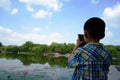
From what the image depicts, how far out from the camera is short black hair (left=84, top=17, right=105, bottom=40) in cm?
169

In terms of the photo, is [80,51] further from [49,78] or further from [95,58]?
[49,78]

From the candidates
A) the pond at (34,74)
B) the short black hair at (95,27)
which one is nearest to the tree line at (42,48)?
the pond at (34,74)

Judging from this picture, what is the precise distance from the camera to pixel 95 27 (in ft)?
5.55

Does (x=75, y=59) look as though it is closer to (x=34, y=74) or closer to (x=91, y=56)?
(x=91, y=56)

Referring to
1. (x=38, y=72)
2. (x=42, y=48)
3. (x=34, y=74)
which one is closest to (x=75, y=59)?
(x=34, y=74)

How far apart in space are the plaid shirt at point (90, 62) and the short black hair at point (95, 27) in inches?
3.0

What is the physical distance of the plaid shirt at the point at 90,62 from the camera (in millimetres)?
1627

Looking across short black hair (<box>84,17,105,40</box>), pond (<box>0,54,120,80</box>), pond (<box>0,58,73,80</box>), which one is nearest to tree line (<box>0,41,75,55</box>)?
pond (<box>0,54,120,80</box>)

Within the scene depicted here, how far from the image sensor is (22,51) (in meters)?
75.0

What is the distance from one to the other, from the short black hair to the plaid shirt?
8 centimetres

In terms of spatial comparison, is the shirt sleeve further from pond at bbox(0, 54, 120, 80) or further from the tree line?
the tree line

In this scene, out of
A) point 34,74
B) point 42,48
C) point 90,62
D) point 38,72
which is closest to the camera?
point 90,62

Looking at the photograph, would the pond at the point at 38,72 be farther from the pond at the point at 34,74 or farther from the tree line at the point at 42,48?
the tree line at the point at 42,48

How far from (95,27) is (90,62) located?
0.26m
